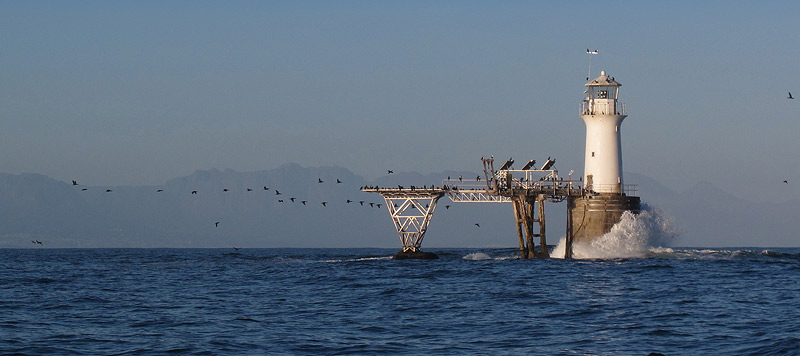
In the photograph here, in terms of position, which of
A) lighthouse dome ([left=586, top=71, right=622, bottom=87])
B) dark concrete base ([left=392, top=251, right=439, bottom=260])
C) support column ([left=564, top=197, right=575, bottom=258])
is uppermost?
lighthouse dome ([left=586, top=71, right=622, bottom=87])

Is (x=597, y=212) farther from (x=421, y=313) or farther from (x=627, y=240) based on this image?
(x=421, y=313)

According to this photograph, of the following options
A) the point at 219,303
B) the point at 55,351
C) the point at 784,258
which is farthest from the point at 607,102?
the point at 55,351

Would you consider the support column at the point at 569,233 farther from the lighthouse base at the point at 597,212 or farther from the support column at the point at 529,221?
the support column at the point at 529,221

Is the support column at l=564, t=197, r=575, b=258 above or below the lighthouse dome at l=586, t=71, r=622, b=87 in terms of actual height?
below

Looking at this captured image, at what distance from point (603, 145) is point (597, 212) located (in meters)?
5.74

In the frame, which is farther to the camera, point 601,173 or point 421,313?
point 601,173

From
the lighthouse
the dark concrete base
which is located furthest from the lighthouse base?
the dark concrete base

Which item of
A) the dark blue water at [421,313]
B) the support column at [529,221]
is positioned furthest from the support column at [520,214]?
the dark blue water at [421,313]

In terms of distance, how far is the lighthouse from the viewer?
3100 inches

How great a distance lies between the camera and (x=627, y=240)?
7862cm

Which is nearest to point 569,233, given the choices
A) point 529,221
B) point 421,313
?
point 529,221

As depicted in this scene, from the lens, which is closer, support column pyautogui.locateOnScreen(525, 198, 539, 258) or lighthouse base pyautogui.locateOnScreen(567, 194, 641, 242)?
lighthouse base pyautogui.locateOnScreen(567, 194, 641, 242)

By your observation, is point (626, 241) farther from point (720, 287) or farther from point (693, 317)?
point (693, 317)

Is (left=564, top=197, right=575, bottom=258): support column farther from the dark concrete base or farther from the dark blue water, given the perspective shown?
the dark blue water
